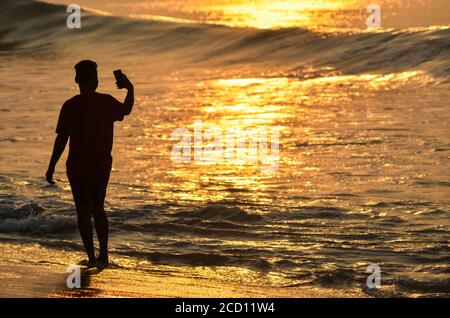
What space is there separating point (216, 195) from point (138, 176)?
1.44m

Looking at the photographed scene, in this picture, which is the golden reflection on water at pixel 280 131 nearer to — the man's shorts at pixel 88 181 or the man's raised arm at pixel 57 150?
the man's shorts at pixel 88 181

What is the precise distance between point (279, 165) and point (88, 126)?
512 centimetres

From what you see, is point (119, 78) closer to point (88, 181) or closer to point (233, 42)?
point (88, 181)

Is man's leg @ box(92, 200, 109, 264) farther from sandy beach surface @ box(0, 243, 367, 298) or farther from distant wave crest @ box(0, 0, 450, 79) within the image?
distant wave crest @ box(0, 0, 450, 79)

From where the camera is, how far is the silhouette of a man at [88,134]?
7637 mm

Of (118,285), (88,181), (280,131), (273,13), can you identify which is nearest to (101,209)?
(88,181)

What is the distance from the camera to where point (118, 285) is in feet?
23.4

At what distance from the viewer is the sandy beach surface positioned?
688 centimetres

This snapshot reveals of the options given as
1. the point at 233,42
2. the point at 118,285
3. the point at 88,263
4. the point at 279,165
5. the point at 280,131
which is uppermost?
the point at 233,42

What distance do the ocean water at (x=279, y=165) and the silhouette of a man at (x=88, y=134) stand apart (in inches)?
31.2

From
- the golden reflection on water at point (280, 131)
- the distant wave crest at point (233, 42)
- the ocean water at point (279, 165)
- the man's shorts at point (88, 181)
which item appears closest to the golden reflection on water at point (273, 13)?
the distant wave crest at point (233, 42)

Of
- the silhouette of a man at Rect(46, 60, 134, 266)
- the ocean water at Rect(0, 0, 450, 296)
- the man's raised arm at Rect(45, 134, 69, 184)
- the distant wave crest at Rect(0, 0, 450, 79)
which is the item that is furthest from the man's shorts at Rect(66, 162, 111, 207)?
the distant wave crest at Rect(0, 0, 450, 79)
